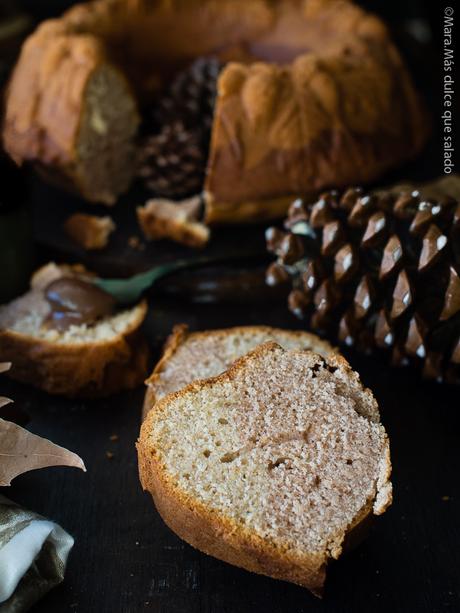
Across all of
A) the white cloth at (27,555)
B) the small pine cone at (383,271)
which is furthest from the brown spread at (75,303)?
the white cloth at (27,555)

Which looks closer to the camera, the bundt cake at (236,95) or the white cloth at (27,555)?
the white cloth at (27,555)

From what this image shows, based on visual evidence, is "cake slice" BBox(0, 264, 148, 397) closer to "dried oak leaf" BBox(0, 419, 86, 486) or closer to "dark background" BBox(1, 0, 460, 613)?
"dark background" BBox(1, 0, 460, 613)

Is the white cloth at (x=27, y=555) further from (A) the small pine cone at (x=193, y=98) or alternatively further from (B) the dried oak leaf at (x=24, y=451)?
(A) the small pine cone at (x=193, y=98)

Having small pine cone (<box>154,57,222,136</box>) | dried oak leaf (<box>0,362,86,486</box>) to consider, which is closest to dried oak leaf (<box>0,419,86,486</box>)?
dried oak leaf (<box>0,362,86,486</box>)

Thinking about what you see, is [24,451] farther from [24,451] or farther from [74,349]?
[74,349]

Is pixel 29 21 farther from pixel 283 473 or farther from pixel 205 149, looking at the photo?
pixel 283 473

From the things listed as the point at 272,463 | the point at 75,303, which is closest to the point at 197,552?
the point at 272,463
